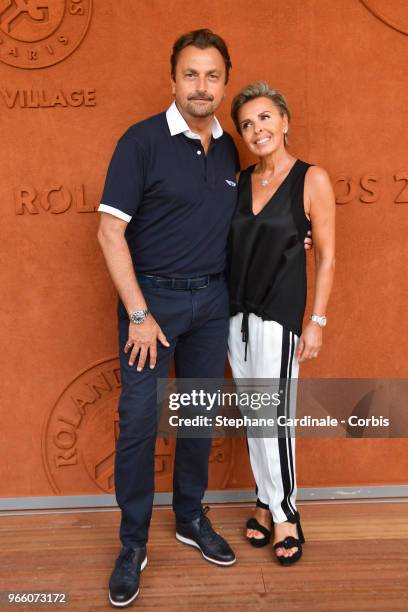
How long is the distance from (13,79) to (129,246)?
0.86 meters

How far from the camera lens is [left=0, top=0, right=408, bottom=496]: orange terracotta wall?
2.21 metres

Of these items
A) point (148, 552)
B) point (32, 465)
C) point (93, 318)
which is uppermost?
point (93, 318)

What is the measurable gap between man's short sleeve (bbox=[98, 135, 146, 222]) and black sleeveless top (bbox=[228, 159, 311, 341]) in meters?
0.42

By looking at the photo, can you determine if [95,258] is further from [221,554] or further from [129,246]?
[221,554]

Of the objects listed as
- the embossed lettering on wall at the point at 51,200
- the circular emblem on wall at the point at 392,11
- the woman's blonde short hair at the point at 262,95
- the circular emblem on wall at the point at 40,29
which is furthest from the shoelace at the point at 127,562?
the circular emblem on wall at the point at 392,11

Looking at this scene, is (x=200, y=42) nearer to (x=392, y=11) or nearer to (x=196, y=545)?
(x=392, y=11)

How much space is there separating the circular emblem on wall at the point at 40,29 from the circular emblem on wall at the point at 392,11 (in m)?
1.14

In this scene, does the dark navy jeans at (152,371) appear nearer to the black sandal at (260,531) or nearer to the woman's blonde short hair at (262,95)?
the black sandal at (260,531)

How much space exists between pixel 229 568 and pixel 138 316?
1.06 metres

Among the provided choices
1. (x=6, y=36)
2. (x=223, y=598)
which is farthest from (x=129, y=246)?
(x=223, y=598)

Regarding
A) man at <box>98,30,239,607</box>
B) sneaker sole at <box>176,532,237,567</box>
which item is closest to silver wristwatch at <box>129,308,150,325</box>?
man at <box>98,30,239,607</box>

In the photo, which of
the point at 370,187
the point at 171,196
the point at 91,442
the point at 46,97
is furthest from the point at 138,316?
the point at 370,187

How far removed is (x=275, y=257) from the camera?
79.7 inches

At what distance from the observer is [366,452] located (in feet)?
8.45
